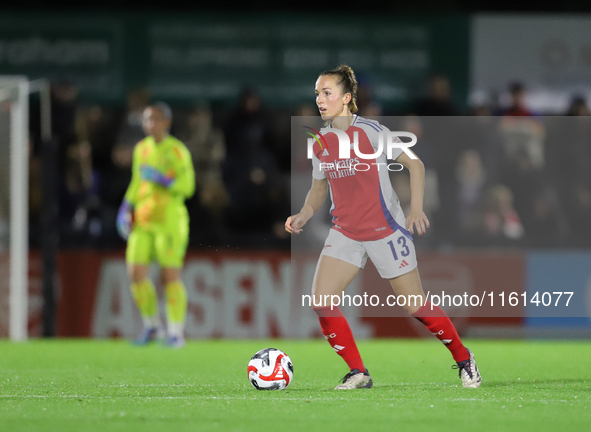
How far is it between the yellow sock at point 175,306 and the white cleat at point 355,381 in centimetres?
420

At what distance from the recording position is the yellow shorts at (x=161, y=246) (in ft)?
32.7

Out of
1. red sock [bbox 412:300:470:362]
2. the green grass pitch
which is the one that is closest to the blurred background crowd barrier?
the green grass pitch

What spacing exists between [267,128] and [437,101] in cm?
216

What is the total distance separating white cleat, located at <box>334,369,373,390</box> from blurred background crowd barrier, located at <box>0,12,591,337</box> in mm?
5055

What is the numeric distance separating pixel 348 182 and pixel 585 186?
672cm

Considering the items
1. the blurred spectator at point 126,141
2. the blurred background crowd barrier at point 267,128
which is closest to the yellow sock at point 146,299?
the blurred background crowd barrier at point 267,128

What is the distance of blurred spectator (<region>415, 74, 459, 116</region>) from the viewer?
1184 cm

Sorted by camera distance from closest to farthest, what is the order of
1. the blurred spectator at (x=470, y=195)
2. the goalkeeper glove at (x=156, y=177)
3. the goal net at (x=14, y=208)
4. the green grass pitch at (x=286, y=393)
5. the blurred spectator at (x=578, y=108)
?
1. the green grass pitch at (x=286, y=393)
2. the goalkeeper glove at (x=156, y=177)
3. the goal net at (x=14, y=208)
4. the blurred spectator at (x=470, y=195)
5. the blurred spectator at (x=578, y=108)

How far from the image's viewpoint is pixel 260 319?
11000mm

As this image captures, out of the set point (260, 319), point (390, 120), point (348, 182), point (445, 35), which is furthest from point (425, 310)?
point (445, 35)

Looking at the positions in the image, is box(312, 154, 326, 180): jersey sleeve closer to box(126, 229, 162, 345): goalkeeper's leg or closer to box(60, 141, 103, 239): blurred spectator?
box(126, 229, 162, 345): goalkeeper's leg

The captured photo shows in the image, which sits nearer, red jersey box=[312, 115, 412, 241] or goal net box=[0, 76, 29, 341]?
red jersey box=[312, 115, 412, 241]

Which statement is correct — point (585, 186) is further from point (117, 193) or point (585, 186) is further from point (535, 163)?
point (117, 193)

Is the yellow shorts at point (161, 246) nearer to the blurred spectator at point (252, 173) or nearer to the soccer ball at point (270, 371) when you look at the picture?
the blurred spectator at point (252, 173)
